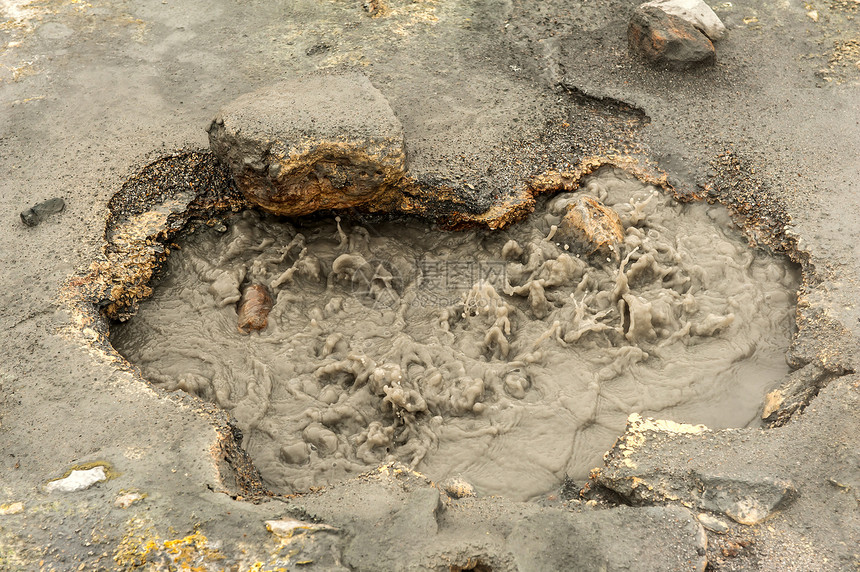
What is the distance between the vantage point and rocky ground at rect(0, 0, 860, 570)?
2691 mm

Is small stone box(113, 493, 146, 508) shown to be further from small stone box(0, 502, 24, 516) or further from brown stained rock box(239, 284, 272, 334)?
brown stained rock box(239, 284, 272, 334)

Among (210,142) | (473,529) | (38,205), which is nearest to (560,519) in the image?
(473,529)

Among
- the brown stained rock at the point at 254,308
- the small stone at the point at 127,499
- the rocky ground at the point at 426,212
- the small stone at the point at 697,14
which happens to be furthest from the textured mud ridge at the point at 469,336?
Answer: the small stone at the point at 697,14

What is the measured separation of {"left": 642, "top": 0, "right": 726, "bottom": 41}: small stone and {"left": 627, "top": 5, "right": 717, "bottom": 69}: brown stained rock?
5 cm

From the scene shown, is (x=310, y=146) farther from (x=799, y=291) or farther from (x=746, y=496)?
(x=799, y=291)

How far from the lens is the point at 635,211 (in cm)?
455

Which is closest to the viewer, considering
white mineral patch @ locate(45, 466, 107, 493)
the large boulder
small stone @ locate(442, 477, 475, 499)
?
white mineral patch @ locate(45, 466, 107, 493)

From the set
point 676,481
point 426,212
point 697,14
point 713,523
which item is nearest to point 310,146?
point 426,212

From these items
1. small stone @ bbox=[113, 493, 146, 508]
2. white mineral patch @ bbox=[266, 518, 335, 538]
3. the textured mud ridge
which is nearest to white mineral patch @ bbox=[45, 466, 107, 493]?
small stone @ bbox=[113, 493, 146, 508]

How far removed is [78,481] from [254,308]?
1600 mm

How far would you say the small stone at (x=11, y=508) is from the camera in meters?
2.71

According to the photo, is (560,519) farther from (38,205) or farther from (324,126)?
(38,205)

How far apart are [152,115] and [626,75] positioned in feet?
11.6

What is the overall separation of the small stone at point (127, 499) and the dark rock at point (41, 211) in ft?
6.85
